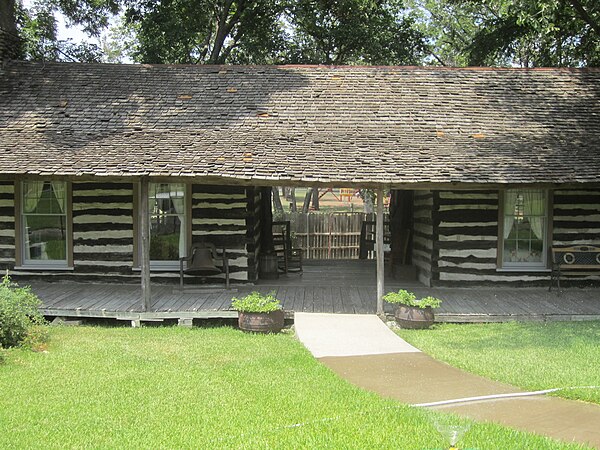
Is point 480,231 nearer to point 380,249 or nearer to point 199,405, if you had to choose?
point 380,249

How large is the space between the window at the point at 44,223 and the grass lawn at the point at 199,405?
4.58m

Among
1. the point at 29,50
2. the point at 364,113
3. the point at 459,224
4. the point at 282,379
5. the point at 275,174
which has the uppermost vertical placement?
the point at 29,50

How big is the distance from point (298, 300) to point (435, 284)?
308 cm

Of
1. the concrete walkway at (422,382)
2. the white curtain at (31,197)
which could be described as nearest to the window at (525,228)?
the concrete walkway at (422,382)

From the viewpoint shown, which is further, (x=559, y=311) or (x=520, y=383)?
(x=559, y=311)

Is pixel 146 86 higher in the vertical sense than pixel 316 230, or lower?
higher

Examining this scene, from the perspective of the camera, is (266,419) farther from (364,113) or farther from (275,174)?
(364,113)

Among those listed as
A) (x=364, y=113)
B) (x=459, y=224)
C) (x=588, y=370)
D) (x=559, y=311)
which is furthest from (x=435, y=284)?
(x=588, y=370)

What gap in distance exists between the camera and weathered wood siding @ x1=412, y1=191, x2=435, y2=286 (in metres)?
13.7

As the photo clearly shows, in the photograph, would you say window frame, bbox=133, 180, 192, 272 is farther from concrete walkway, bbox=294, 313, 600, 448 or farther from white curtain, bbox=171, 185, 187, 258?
concrete walkway, bbox=294, 313, 600, 448

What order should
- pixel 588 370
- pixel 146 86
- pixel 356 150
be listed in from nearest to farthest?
pixel 588 370, pixel 356 150, pixel 146 86

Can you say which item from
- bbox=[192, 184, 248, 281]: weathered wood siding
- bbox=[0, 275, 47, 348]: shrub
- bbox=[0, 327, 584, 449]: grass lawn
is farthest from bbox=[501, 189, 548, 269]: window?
bbox=[0, 275, 47, 348]: shrub

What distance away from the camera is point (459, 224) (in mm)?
13391

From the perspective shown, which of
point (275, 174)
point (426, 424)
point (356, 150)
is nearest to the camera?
point (426, 424)
